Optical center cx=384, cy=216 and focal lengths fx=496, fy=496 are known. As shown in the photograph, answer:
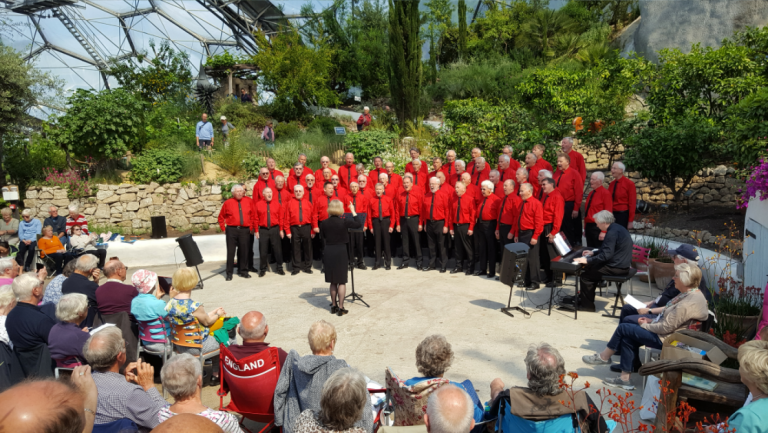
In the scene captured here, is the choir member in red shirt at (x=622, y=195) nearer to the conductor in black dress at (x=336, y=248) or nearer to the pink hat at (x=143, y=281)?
the conductor in black dress at (x=336, y=248)

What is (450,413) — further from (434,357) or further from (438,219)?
(438,219)

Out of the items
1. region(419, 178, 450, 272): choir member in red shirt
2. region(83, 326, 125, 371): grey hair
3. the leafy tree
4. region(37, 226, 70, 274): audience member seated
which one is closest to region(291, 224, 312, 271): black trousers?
region(419, 178, 450, 272): choir member in red shirt

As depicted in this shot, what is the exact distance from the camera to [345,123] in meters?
20.3

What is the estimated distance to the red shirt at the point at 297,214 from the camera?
31.7 feet

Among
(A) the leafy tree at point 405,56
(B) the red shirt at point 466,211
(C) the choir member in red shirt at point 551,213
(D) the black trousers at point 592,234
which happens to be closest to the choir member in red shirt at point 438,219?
(B) the red shirt at point 466,211

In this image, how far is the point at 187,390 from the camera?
9.89 feet

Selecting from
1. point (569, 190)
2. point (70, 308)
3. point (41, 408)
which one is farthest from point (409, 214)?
point (41, 408)

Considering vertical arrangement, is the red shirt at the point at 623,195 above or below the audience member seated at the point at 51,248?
above

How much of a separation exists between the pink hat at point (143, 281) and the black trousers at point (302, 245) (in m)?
4.55

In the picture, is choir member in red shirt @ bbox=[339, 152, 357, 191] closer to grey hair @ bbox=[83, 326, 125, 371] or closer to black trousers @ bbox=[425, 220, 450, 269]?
black trousers @ bbox=[425, 220, 450, 269]

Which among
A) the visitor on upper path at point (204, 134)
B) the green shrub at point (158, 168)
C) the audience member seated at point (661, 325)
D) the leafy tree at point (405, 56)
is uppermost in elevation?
the leafy tree at point (405, 56)

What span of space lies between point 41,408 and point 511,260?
6.03 metres

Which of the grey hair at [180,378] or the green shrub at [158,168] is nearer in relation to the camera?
the grey hair at [180,378]

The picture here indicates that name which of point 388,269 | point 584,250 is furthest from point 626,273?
point 388,269
